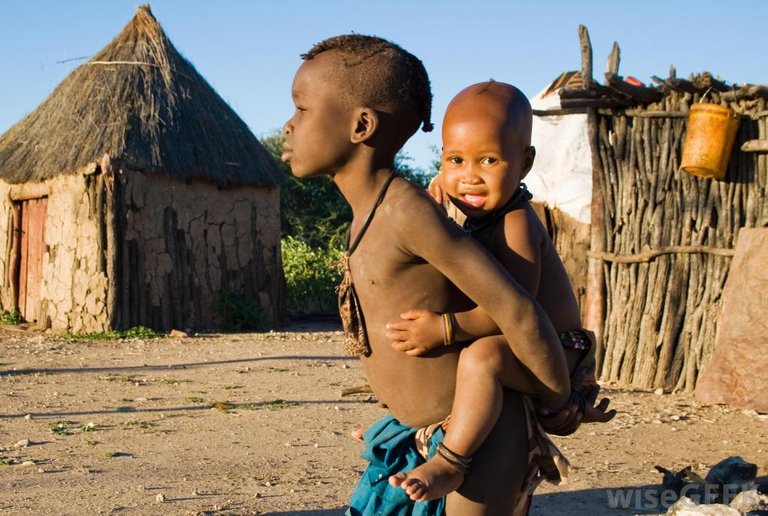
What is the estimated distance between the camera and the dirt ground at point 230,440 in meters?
4.46

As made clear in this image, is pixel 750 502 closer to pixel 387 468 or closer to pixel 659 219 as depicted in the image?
pixel 387 468

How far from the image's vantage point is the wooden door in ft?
41.8

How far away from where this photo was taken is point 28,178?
491 inches

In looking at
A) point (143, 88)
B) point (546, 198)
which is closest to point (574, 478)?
point (546, 198)

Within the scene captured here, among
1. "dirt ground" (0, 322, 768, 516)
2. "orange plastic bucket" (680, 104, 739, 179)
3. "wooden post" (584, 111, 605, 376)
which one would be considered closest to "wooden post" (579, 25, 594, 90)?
"wooden post" (584, 111, 605, 376)

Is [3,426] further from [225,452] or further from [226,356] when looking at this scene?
[226,356]

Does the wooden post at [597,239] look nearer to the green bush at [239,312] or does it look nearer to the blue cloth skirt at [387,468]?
the blue cloth skirt at [387,468]

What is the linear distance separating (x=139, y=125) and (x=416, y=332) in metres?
11.1

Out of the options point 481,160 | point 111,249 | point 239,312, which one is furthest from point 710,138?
point 111,249

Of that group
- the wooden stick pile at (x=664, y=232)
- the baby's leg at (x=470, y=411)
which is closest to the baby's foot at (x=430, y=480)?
the baby's leg at (x=470, y=411)

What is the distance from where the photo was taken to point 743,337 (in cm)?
681

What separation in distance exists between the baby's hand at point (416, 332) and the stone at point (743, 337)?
18.1ft

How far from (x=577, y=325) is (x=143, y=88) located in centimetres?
1150

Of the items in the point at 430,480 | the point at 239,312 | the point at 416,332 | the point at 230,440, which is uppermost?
the point at 416,332
